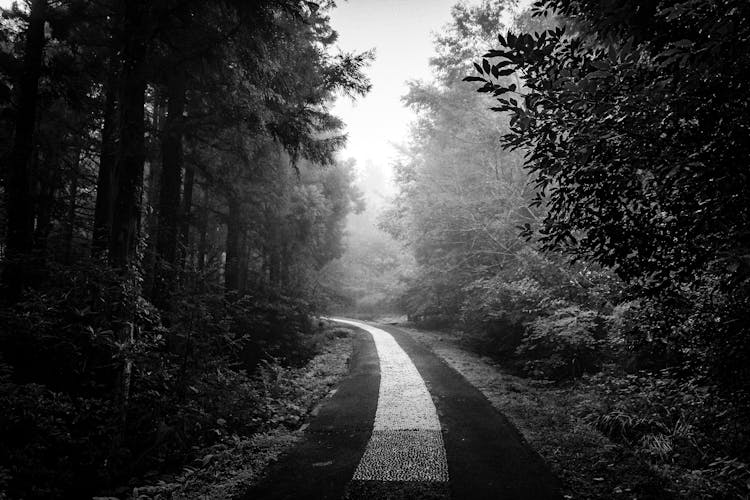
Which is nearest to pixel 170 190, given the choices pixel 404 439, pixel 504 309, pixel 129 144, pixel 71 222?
pixel 71 222

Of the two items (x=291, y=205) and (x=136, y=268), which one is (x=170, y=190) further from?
(x=291, y=205)

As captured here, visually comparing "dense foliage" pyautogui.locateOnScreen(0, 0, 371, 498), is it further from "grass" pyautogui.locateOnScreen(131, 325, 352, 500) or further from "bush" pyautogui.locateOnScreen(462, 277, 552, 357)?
"bush" pyautogui.locateOnScreen(462, 277, 552, 357)

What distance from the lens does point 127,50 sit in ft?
17.7

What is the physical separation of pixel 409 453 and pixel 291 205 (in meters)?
11.9

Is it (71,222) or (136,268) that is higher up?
(71,222)

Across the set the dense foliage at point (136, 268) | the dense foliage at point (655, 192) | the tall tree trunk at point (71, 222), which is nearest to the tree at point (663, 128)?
the dense foliage at point (655, 192)

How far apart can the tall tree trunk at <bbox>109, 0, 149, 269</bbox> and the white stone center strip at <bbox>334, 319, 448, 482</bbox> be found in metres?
4.43

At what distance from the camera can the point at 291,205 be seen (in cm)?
1541

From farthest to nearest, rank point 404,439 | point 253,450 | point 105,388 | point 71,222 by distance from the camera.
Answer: point 71,222, point 404,439, point 105,388, point 253,450

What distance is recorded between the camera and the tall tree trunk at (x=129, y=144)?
5.38 meters

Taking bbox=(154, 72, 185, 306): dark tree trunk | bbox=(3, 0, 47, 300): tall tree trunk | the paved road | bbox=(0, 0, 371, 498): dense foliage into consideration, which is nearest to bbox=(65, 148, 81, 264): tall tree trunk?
bbox=(0, 0, 371, 498): dense foliage

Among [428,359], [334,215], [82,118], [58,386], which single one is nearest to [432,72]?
[334,215]

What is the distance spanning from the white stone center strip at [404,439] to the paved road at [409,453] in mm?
13

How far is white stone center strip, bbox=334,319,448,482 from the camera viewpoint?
4641 mm
